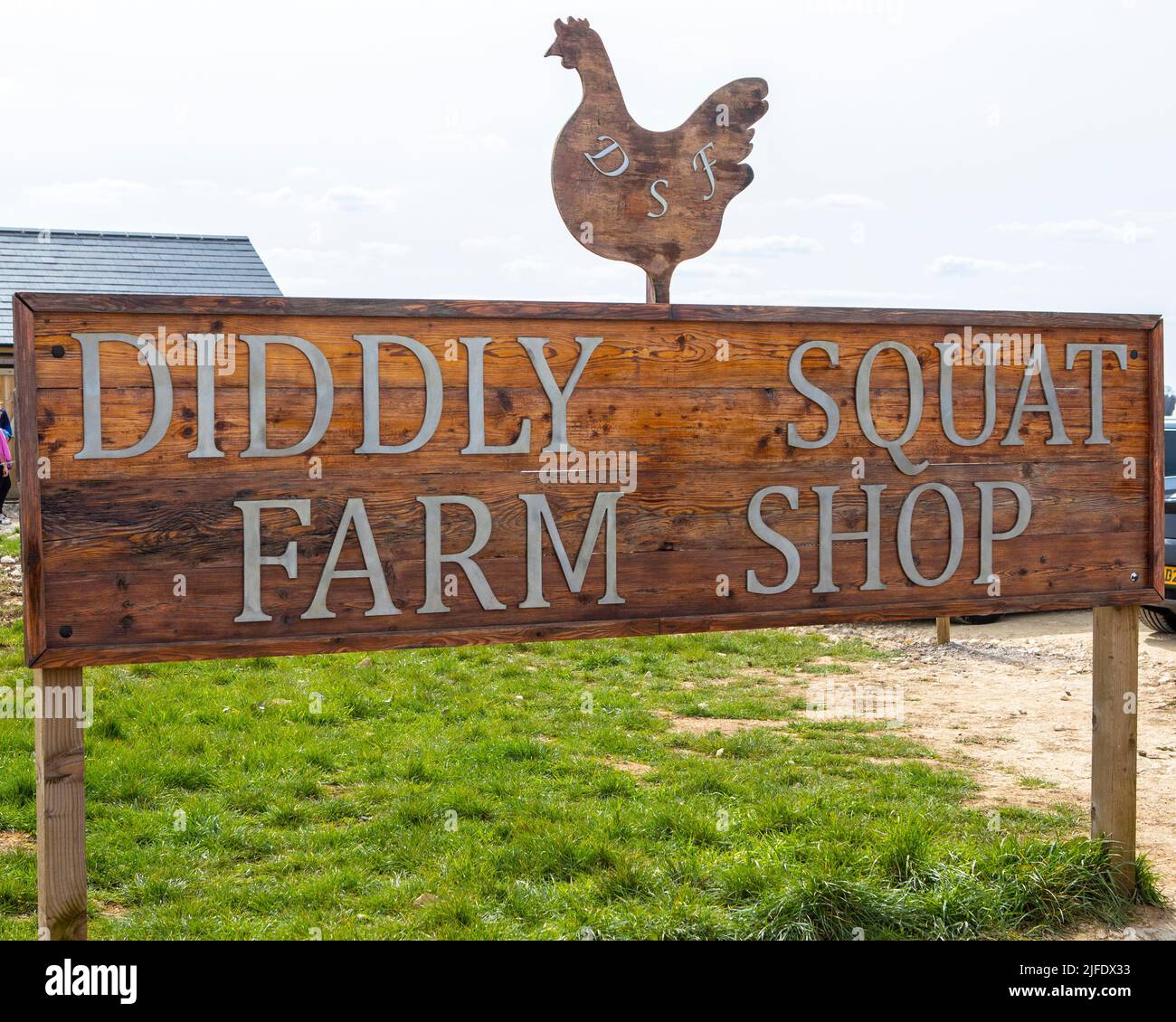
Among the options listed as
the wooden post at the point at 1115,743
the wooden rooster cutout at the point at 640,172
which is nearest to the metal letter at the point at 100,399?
the wooden rooster cutout at the point at 640,172

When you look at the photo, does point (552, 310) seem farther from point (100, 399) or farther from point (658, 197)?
point (100, 399)

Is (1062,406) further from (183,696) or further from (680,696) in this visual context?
(183,696)

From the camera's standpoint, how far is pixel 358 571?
11.9ft

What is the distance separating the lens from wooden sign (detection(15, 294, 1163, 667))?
338 centimetres

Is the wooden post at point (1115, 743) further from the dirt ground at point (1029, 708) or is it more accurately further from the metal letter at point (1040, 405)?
the metal letter at point (1040, 405)

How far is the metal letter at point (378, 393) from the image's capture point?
365 cm

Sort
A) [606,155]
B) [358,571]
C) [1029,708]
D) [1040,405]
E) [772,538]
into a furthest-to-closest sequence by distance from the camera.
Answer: [1029,708] → [1040,405] → [606,155] → [772,538] → [358,571]

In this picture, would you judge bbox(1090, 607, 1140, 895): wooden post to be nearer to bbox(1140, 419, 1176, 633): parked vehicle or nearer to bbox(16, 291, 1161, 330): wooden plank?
bbox(16, 291, 1161, 330): wooden plank

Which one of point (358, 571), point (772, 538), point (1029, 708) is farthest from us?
point (1029, 708)

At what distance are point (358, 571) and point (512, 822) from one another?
1.97m

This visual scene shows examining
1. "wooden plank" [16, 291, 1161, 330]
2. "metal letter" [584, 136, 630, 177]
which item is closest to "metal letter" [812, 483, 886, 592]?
"wooden plank" [16, 291, 1161, 330]

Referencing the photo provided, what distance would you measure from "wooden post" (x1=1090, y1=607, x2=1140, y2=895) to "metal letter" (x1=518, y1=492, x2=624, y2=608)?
2.18m

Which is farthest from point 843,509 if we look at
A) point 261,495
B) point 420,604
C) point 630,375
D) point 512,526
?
point 261,495

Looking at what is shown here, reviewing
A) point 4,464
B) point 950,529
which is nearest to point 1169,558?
point 950,529
